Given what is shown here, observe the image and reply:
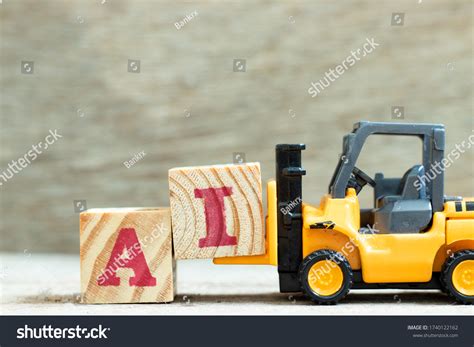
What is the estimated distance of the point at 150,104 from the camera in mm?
10258

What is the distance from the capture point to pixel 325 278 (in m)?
6.12

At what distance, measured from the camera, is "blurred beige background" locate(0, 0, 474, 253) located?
10148 millimetres

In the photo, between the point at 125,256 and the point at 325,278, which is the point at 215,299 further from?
the point at 325,278

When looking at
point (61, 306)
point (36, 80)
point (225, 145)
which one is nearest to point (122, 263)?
point (61, 306)

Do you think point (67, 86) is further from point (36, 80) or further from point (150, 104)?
point (150, 104)

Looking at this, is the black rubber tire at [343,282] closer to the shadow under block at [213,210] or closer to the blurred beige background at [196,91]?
the shadow under block at [213,210]

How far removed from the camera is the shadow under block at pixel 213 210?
6164mm

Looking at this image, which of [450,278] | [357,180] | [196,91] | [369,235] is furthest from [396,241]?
[196,91]

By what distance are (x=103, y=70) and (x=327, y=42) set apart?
2.96m

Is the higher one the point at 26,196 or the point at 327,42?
the point at 327,42

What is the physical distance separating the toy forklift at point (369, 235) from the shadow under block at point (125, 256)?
51cm

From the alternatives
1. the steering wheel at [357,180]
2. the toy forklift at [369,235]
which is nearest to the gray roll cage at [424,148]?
the toy forklift at [369,235]

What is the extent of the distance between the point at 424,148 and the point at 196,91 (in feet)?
14.9

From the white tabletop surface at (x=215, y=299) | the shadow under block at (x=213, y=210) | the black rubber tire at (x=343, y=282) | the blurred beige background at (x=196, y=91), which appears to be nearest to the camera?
the white tabletop surface at (x=215, y=299)
